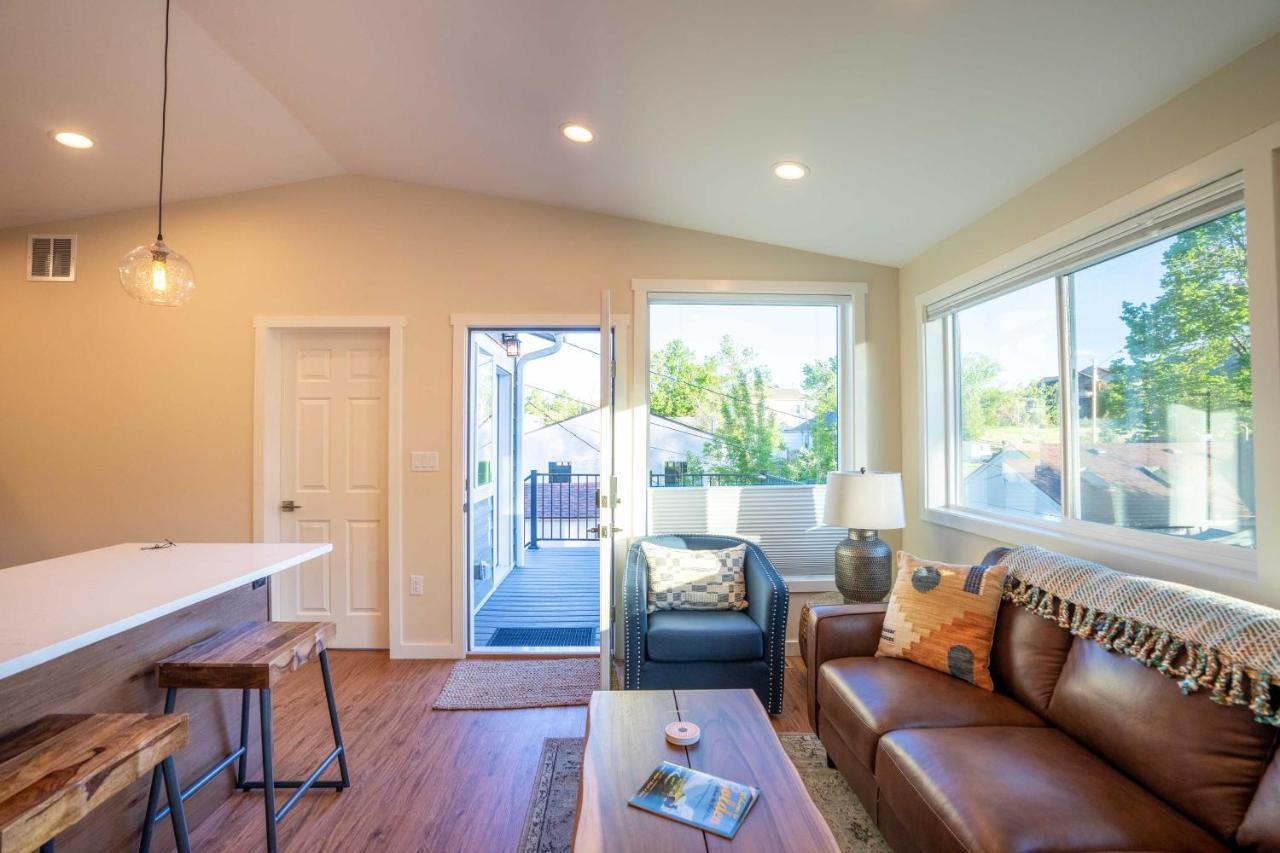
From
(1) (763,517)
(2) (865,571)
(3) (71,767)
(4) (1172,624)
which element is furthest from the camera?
(1) (763,517)

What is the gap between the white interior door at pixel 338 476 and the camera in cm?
350

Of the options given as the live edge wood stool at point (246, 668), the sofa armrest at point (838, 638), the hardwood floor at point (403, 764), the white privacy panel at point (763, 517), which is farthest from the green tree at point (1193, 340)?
the live edge wood stool at point (246, 668)

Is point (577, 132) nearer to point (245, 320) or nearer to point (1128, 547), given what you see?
point (245, 320)

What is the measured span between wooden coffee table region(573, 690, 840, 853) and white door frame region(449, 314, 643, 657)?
156 centimetres

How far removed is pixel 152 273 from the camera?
210 centimetres

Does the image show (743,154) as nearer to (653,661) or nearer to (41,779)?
(653,661)

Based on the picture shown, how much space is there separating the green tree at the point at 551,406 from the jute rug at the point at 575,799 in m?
3.90

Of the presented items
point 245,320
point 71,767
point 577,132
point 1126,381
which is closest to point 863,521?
point 1126,381

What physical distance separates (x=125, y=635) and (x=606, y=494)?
180cm

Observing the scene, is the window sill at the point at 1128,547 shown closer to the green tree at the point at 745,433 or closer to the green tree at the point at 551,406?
the green tree at the point at 745,433

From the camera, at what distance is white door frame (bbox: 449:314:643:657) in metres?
3.37

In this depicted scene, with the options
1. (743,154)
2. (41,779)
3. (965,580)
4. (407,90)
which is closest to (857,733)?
(965,580)

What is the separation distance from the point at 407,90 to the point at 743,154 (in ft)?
5.04

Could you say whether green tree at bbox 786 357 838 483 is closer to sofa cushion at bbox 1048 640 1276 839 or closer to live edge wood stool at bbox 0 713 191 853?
sofa cushion at bbox 1048 640 1276 839
